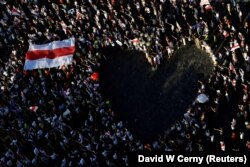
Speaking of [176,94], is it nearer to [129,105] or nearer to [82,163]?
[129,105]

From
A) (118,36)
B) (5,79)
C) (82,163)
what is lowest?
(82,163)

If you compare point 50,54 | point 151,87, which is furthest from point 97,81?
point 50,54

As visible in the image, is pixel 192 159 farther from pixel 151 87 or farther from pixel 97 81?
pixel 97 81

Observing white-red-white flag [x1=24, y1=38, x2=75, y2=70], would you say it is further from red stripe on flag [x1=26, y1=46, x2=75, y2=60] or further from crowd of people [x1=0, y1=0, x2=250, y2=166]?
crowd of people [x1=0, y1=0, x2=250, y2=166]

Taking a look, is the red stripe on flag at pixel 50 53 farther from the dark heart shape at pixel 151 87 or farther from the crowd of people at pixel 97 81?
the dark heart shape at pixel 151 87

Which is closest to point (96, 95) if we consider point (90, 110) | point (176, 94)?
point (90, 110)

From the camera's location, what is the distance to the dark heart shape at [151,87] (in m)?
42.2

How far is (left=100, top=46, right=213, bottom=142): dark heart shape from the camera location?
1663 inches

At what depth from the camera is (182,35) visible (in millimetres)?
45656

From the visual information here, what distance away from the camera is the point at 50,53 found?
47.4 m

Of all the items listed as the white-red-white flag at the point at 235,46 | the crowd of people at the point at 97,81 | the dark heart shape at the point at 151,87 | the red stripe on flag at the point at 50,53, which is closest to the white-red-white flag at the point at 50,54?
the red stripe on flag at the point at 50,53

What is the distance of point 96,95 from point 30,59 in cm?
667

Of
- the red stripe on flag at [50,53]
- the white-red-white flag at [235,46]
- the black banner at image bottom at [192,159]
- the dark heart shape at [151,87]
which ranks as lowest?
the black banner at image bottom at [192,159]

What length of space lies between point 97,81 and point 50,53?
15.0 ft
